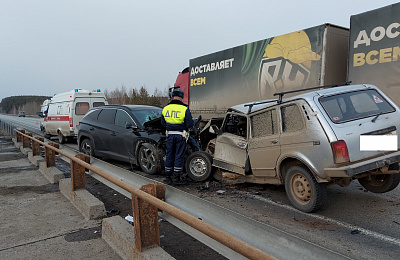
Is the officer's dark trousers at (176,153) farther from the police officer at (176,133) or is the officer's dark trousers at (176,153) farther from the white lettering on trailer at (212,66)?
the white lettering on trailer at (212,66)

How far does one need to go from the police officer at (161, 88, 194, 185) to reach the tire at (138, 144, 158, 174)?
27.8 inches

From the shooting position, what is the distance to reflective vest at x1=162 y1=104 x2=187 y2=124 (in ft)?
18.7

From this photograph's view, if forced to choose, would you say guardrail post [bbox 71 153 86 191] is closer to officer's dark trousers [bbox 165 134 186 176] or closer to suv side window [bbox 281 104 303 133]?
officer's dark trousers [bbox 165 134 186 176]

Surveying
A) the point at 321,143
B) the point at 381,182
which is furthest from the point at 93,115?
the point at 381,182

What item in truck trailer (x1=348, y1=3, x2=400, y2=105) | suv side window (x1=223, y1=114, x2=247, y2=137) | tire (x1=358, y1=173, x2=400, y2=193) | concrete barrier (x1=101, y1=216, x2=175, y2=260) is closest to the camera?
concrete barrier (x1=101, y1=216, x2=175, y2=260)

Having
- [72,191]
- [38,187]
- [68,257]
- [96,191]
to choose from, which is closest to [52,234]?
[68,257]

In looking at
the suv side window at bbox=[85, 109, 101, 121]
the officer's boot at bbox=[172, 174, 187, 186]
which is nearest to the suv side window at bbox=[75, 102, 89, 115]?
the suv side window at bbox=[85, 109, 101, 121]

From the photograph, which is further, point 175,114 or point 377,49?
point 377,49

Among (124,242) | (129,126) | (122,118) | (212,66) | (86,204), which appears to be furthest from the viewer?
(212,66)

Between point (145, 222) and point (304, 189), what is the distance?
2.56m

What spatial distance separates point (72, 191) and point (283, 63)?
600cm

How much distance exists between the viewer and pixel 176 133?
5746 mm

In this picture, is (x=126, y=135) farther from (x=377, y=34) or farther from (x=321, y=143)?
(x=377, y=34)

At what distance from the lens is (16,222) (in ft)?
13.0
